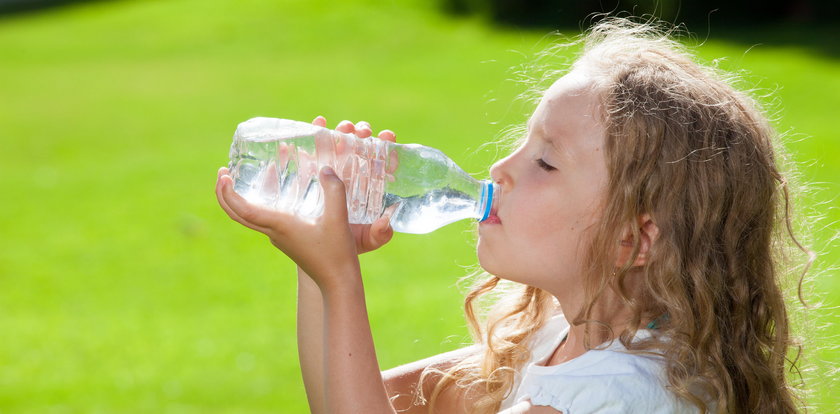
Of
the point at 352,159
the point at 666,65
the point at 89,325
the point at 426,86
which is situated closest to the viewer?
the point at 666,65

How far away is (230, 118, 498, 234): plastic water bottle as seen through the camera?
2506 millimetres

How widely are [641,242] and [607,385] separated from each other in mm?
312

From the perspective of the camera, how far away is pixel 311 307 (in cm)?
243

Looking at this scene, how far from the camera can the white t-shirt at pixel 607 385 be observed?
82.8 inches

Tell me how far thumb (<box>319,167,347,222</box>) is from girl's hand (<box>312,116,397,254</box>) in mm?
154

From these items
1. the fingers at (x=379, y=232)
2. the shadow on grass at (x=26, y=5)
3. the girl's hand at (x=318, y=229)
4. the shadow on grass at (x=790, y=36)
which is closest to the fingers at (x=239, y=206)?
the girl's hand at (x=318, y=229)

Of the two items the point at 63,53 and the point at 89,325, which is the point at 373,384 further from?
the point at 63,53

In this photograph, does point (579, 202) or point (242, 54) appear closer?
point (579, 202)

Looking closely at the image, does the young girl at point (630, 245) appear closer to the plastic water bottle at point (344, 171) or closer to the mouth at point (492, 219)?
the mouth at point (492, 219)

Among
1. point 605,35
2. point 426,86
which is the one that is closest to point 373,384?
point 605,35

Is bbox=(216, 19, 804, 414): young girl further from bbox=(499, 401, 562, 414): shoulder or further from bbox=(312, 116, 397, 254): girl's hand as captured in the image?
bbox=(312, 116, 397, 254): girl's hand

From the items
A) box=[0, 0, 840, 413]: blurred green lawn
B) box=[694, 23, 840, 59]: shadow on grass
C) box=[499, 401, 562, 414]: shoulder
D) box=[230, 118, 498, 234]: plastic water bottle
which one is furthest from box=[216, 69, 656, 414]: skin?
box=[694, 23, 840, 59]: shadow on grass

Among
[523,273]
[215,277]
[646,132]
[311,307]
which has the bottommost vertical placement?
[215,277]

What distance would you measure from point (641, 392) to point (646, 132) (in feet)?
1.66
